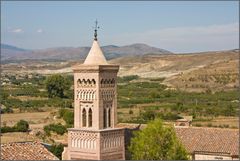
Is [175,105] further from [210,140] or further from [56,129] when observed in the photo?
[210,140]

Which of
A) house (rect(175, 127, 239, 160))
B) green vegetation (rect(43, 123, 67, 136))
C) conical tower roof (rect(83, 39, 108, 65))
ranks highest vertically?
conical tower roof (rect(83, 39, 108, 65))

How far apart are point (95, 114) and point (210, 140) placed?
21.9 feet

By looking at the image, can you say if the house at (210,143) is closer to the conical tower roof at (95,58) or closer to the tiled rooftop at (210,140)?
the tiled rooftop at (210,140)

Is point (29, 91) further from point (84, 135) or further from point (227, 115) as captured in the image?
point (84, 135)

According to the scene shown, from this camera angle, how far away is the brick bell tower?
2147 cm

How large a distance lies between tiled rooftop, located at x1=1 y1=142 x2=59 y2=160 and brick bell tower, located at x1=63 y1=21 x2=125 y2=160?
1.17 metres

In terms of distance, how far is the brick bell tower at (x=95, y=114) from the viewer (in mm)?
21469

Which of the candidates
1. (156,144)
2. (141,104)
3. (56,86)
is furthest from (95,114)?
(56,86)

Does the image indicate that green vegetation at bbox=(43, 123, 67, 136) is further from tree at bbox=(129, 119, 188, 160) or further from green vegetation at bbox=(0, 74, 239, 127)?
tree at bbox=(129, 119, 188, 160)

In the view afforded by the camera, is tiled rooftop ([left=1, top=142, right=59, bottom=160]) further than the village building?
No

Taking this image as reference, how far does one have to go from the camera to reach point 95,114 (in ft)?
71.5

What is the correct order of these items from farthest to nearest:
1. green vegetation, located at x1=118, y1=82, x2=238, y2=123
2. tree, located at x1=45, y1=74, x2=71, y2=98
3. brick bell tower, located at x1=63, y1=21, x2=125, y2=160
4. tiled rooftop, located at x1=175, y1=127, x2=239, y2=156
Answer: tree, located at x1=45, y1=74, x2=71, y2=98 < green vegetation, located at x1=118, y1=82, x2=238, y2=123 < tiled rooftop, located at x1=175, y1=127, x2=239, y2=156 < brick bell tower, located at x1=63, y1=21, x2=125, y2=160

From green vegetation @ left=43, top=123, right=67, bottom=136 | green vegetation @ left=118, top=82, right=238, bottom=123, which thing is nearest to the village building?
green vegetation @ left=43, top=123, right=67, bottom=136

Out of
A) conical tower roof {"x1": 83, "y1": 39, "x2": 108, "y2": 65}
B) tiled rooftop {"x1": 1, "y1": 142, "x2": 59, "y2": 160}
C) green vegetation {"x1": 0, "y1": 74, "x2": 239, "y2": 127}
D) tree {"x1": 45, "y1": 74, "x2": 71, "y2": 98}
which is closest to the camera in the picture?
tiled rooftop {"x1": 1, "y1": 142, "x2": 59, "y2": 160}
